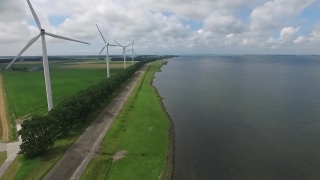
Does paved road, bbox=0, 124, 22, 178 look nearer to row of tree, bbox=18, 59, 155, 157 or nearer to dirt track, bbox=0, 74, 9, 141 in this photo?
row of tree, bbox=18, 59, 155, 157

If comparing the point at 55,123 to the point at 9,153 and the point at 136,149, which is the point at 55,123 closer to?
the point at 9,153

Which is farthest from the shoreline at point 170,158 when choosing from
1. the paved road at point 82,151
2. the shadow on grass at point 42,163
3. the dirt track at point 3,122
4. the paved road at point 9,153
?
the dirt track at point 3,122

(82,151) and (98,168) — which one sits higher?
(82,151)

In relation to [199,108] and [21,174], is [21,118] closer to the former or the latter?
[21,174]

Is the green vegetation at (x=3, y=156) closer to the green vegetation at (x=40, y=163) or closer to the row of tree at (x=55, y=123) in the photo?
the green vegetation at (x=40, y=163)

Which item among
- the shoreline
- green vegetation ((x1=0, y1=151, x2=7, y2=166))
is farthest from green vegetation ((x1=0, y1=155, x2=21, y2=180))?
the shoreline

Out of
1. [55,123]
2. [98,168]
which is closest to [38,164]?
[55,123]
